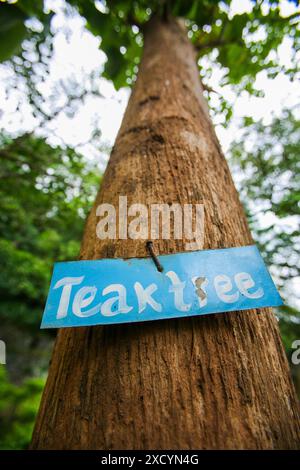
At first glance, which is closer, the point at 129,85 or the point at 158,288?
the point at 158,288

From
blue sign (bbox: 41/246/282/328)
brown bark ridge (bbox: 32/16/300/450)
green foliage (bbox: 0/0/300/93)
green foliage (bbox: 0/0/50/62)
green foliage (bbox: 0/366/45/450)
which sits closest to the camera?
brown bark ridge (bbox: 32/16/300/450)

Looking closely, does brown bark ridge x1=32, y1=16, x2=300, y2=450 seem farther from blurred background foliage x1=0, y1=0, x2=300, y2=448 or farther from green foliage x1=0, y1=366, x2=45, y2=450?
green foliage x1=0, y1=366, x2=45, y2=450

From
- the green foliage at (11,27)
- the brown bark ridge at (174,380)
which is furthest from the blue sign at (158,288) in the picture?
the green foliage at (11,27)

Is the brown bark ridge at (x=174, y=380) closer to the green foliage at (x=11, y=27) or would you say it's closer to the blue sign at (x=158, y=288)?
the blue sign at (x=158, y=288)

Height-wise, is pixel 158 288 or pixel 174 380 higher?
pixel 158 288

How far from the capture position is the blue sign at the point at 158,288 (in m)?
0.61

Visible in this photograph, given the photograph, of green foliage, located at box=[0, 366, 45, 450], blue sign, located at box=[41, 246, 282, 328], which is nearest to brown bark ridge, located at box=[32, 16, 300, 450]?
blue sign, located at box=[41, 246, 282, 328]

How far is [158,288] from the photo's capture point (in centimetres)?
65

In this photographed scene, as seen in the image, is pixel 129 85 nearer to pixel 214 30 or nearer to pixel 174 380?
pixel 214 30

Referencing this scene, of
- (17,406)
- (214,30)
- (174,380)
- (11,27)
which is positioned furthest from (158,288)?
(17,406)

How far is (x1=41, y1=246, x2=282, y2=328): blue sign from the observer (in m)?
0.61

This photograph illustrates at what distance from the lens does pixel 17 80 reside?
2484mm

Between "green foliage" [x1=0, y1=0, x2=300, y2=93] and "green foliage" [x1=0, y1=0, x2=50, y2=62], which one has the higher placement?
"green foliage" [x1=0, y1=0, x2=300, y2=93]

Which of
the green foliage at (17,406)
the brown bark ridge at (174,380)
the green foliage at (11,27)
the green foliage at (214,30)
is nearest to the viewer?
the brown bark ridge at (174,380)
